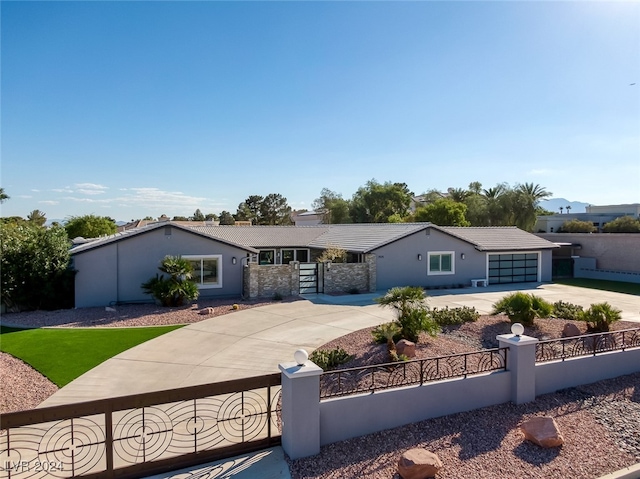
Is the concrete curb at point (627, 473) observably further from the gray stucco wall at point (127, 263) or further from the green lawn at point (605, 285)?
the green lawn at point (605, 285)

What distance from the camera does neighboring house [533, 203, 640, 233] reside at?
61.5 m

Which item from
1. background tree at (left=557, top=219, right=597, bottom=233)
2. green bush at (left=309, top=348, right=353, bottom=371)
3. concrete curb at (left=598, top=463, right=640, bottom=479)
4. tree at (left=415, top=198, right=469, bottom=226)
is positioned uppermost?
tree at (left=415, top=198, right=469, bottom=226)

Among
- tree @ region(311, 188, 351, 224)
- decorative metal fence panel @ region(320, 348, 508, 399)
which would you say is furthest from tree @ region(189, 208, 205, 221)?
decorative metal fence panel @ region(320, 348, 508, 399)

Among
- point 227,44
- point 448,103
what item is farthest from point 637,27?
point 227,44

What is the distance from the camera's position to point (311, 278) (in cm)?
2184

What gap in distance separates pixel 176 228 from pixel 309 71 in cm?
990

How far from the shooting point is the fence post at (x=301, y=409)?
594cm

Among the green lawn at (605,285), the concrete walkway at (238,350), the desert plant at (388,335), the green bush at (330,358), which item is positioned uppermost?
the desert plant at (388,335)

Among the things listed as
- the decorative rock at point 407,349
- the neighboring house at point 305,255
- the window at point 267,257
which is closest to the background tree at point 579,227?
the neighboring house at point 305,255

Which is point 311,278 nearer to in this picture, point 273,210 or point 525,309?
point 525,309

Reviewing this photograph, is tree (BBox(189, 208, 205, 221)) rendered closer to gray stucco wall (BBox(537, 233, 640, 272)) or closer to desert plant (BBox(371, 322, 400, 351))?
gray stucco wall (BBox(537, 233, 640, 272))

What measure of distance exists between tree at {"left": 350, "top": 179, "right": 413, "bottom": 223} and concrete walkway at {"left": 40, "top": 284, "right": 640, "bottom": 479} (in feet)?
133

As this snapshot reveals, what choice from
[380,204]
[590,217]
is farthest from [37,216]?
[590,217]

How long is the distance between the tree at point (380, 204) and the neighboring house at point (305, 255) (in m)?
28.7
